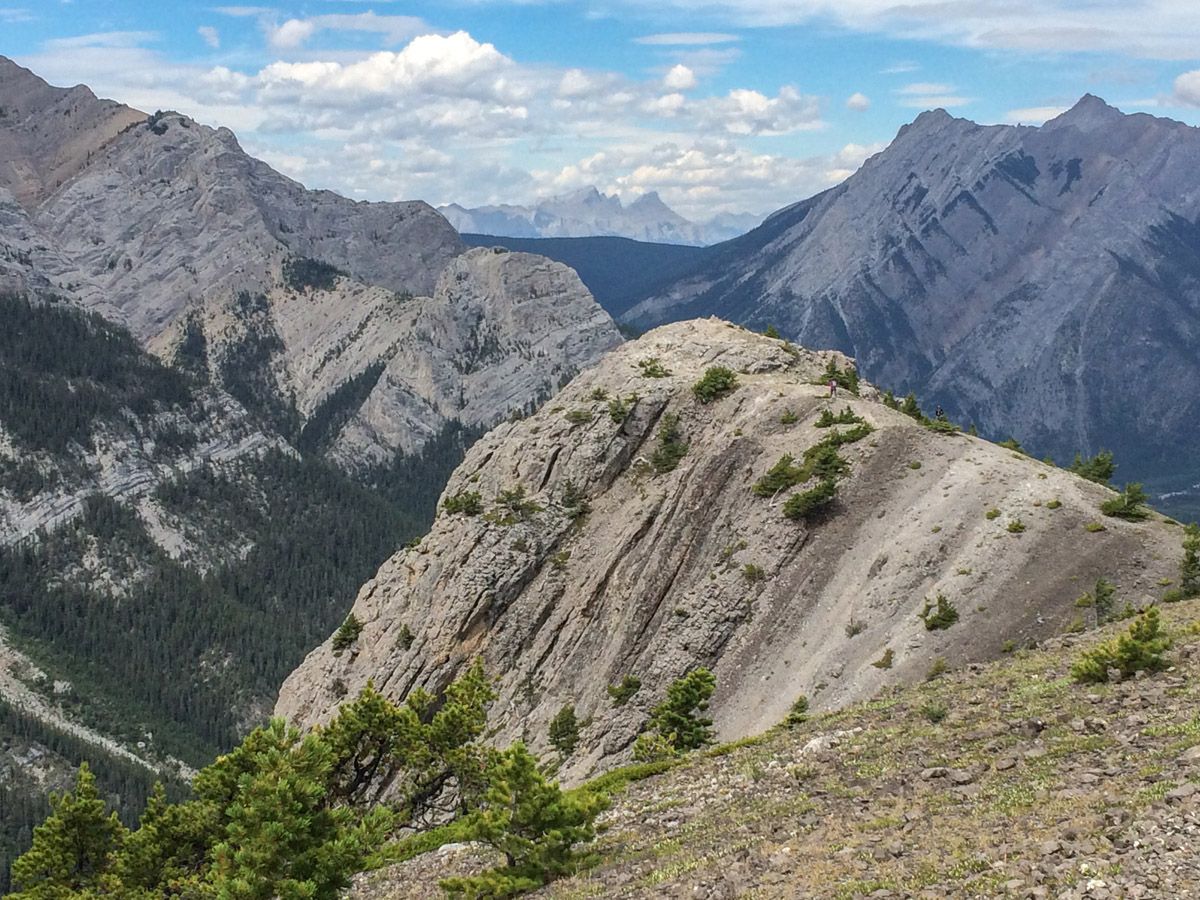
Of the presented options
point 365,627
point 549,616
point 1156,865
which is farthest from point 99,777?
point 1156,865

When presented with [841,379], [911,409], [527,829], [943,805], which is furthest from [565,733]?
[841,379]

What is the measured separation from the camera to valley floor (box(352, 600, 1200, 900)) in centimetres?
2250

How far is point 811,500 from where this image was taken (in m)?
68.9

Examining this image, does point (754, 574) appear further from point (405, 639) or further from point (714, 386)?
point (405, 639)

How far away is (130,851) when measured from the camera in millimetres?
44719

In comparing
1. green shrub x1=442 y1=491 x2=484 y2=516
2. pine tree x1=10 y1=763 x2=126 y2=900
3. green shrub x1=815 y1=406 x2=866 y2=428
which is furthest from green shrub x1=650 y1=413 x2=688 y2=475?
pine tree x1=10 y1=763 x2=126 y2=900

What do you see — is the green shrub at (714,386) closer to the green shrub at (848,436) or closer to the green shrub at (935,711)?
the green shrub at (848,436)

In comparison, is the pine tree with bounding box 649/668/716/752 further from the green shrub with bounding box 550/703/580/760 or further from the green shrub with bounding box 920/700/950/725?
the green shrub with bounding box 920/700/950/725

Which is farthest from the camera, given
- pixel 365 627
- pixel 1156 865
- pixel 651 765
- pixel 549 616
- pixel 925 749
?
pixel 365 627

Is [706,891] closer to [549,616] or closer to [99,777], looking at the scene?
[549,616]

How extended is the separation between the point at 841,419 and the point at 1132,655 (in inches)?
1628

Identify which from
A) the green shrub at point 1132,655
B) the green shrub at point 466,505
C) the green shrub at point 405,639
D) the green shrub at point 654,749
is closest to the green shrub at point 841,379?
the green shrub at point 466,505

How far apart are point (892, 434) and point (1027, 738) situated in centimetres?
4291

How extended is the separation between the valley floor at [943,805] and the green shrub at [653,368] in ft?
164
